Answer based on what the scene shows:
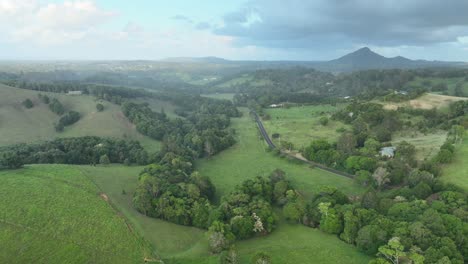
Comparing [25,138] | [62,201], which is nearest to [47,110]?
[25,138]

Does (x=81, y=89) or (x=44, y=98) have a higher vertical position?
(x=81, y=89)

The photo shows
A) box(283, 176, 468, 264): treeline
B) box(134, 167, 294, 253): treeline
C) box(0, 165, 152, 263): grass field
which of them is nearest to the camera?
box(283, 176, 468, 264): treeline

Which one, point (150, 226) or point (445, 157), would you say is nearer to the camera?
point (150, 226)

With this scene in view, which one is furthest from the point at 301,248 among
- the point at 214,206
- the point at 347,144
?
the point at 347,144

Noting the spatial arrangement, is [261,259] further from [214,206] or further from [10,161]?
[10,161]

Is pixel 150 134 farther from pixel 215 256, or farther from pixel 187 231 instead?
pixel 215 256

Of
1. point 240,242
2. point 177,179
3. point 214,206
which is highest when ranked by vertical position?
point 177,179

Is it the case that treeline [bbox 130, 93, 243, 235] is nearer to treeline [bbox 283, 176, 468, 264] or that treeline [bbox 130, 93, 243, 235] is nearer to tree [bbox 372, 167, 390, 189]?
treeline [bbox 283, 176, 468, 264]

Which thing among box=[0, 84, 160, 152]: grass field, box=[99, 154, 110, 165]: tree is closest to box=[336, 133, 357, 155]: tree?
box=[0, 84, 160, 152]: grass field
